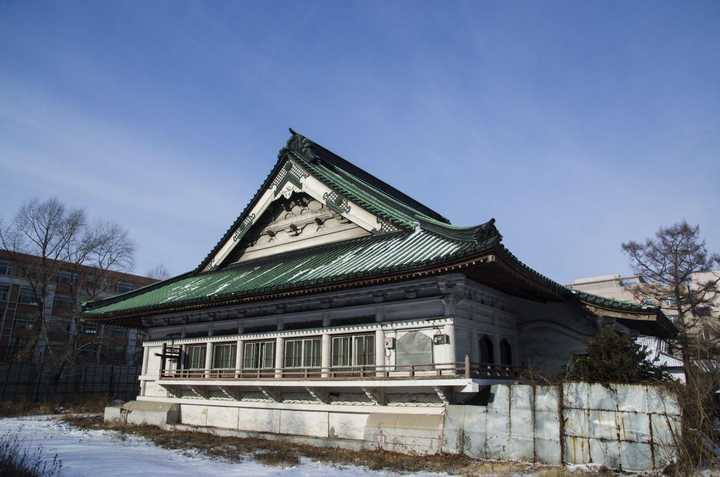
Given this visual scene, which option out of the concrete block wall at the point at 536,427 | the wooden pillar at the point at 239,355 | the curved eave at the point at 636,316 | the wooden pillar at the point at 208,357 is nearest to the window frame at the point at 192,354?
the wooden pillar at the point at 208,357

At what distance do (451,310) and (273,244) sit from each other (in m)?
11.8

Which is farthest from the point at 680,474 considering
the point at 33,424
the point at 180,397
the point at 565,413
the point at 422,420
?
the point at 33,424

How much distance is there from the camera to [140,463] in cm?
1431

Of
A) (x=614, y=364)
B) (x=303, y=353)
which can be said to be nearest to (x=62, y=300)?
(x=303, y=353)

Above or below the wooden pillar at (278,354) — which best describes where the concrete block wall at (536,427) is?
below

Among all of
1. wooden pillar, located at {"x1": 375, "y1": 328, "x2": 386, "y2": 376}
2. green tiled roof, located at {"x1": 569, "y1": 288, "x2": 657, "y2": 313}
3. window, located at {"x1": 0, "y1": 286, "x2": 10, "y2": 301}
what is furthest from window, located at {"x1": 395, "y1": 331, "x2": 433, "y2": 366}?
window, located at {"x1": 0, "y1": 286, "x2": 10, "y2": 301}

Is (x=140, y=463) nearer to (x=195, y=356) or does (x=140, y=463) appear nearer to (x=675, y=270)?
(x=195, y=356)

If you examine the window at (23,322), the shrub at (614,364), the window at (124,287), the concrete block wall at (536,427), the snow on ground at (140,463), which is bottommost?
the snow on ground at (140,463)

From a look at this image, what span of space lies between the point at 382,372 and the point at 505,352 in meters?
5.44

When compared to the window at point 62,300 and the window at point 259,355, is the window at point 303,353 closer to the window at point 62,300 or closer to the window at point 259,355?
the window at point 259,355

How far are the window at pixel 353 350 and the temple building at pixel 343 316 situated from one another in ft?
0.17

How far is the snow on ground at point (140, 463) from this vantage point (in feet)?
42.9

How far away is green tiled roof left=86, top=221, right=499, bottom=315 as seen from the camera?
51.1ft

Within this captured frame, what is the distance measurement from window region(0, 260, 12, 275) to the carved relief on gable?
4541 cm
